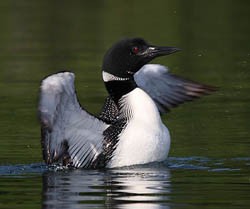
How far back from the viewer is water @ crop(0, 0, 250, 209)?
1112 cm

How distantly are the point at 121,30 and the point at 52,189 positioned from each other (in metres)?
15.3

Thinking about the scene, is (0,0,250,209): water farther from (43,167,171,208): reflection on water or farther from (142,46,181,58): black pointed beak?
(142,46,181,58): black pointed beak

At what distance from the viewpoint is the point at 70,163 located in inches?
499

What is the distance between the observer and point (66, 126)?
1244 centimetres

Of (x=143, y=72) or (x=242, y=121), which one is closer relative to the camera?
(x=143, y=72)

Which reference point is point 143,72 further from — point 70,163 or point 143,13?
point 143,13

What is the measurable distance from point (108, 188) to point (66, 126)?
1.22 metres

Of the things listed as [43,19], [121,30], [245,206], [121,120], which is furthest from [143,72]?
[43,19]

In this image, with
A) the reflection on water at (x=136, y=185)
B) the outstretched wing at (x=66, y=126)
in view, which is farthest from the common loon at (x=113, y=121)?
the reflection on water at (x=136, y=185)

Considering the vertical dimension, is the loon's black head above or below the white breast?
above

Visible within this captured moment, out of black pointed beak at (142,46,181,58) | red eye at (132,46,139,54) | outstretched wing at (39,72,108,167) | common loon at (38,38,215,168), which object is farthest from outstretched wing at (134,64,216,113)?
outstretched wing at (39,72,108,167)

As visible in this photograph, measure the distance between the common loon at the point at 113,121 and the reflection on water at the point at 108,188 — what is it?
200mm

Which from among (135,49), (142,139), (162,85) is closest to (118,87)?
(135,49)

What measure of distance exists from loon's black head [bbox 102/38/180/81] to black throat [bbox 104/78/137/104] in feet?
0.24
